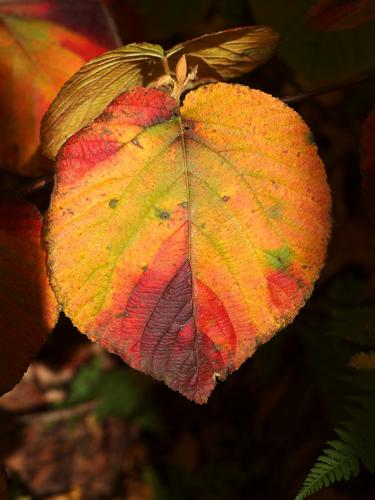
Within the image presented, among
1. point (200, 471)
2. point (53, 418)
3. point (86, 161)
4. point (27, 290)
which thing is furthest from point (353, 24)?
point (53, 418)

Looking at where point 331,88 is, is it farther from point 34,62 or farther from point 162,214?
point 34,62

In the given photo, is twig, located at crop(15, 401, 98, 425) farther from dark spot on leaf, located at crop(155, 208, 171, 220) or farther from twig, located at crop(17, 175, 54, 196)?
dark spot on leaf, located at crop(155, 208, 171, 220)

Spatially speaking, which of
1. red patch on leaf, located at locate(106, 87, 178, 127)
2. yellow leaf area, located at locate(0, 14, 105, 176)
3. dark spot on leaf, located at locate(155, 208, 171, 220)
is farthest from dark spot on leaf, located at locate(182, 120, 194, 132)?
yellow leaf area, located at locate(0, 14, 105, 176)

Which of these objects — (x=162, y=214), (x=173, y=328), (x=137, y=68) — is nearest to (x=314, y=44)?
(x=137, y=68)

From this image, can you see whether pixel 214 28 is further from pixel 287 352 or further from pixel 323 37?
pixel 287 352

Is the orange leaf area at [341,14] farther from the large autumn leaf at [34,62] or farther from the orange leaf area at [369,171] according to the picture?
the large autumn leaf at [34,62]

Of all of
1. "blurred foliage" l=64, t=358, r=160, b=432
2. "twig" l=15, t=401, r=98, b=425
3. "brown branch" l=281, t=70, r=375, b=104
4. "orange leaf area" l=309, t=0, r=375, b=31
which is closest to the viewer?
"orange leaf area" l=309, t=0, r=375, b=31
